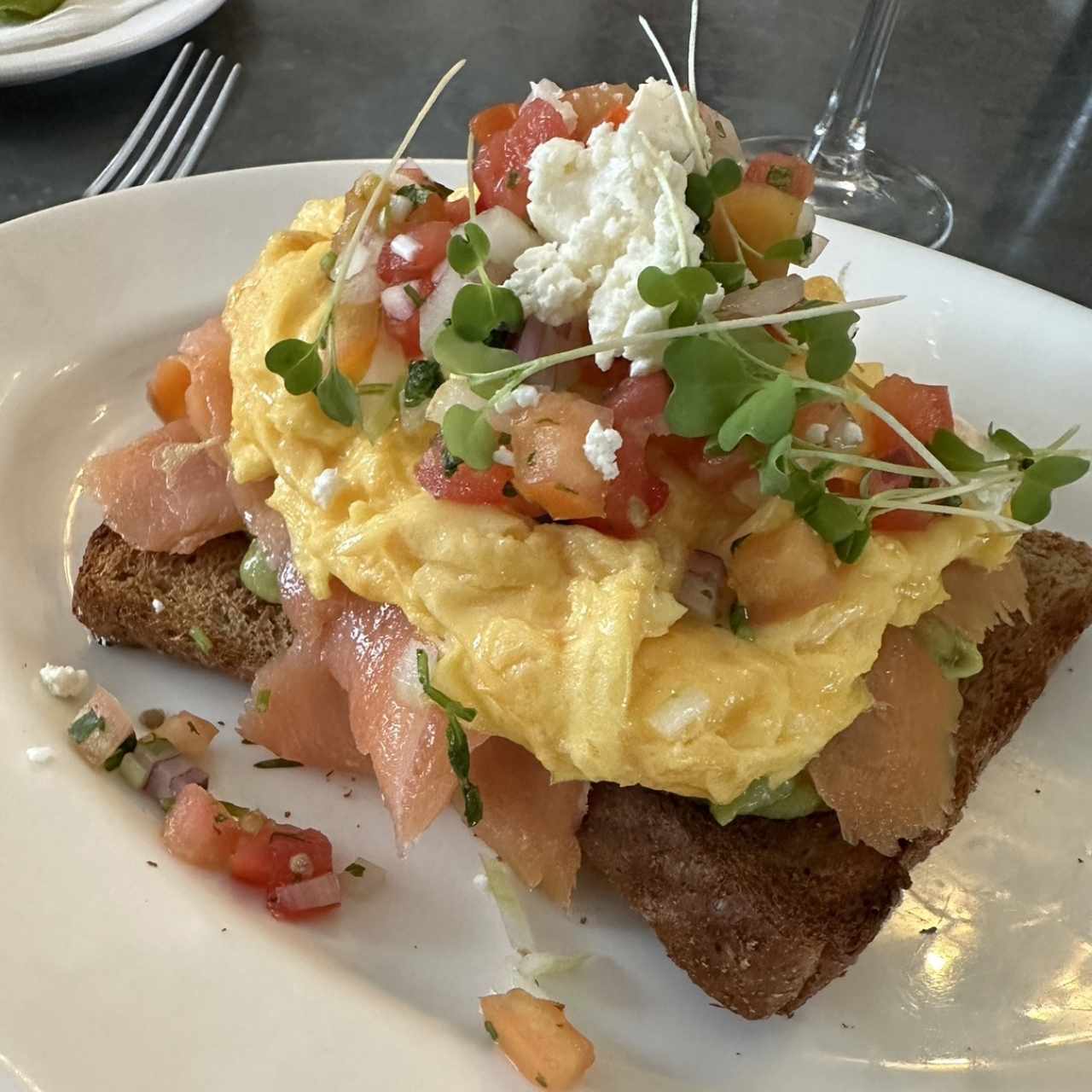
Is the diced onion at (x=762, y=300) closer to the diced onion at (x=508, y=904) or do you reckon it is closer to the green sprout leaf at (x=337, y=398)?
the green sprout leaf at (x=337, y=398)

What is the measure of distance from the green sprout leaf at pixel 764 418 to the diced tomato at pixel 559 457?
0.24 m

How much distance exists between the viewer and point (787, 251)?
2365 millimetres

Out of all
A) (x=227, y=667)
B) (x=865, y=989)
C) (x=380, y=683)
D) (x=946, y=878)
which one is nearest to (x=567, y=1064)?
(x=865, y=989)

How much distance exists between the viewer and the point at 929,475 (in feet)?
7.21

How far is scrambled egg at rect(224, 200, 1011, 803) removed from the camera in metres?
1.99

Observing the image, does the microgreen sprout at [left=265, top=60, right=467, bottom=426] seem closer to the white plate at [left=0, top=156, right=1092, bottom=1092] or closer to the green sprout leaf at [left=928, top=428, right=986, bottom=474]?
the white plate at [left=0, top=156, right=1092, bottom=1092]

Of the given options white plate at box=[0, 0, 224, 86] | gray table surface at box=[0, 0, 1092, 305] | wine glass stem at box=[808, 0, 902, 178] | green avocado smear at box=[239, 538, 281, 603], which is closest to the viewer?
green avocado smear at box=[239, 538, 281, 603]

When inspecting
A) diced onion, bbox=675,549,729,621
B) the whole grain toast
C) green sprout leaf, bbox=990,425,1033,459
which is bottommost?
the whole grain toast

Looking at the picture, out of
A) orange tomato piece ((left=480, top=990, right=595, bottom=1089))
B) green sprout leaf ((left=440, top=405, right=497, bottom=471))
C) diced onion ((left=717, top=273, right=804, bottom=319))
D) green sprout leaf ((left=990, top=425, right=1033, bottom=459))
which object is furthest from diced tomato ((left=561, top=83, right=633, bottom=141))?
orange tomato piece ((left=480, top=990, right=595, bottom=1089))

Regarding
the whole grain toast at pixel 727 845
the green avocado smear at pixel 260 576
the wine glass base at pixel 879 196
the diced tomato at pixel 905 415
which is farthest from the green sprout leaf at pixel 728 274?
the wine glass base at pixel 879 196

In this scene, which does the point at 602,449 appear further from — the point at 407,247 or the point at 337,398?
the point at 407,247

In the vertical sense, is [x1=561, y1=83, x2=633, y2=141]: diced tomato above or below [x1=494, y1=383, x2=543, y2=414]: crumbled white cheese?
above

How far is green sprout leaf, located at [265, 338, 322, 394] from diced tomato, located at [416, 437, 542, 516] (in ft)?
1.20

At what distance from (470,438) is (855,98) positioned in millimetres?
3525
